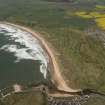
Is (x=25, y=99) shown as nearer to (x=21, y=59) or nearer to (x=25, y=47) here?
(x=21, y=59)

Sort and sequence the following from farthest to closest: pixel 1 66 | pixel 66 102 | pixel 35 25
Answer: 1. pixel 35 25
2. pixel 1 66
3. pixel 66 102

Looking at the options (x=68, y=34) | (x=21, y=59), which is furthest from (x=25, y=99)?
(x=68, y=34)

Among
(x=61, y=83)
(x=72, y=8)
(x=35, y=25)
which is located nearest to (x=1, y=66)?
(x=61, y=83)

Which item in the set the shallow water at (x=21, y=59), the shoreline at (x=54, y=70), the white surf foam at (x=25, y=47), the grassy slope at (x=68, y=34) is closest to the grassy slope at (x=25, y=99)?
the shallow water at (x=21, y=59)

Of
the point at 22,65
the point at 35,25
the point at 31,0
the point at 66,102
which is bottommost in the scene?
the point at 66,102

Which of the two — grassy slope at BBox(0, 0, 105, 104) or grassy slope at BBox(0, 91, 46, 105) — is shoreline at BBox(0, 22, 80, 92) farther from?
grassy slope at BBox(0, 91, 46, 105)

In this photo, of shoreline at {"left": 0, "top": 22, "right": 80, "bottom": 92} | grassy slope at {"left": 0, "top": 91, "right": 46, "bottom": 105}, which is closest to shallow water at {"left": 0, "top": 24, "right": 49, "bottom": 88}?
shoreline at {"left": 0, "top": 22, "right": 80, "bottom": 92}

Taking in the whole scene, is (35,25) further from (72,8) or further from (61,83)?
(61,83)
